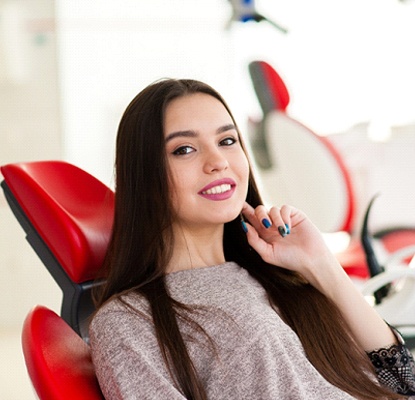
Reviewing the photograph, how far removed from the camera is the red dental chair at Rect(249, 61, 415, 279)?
3279 millimetres

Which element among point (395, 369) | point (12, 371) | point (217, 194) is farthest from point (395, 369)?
point (12, 371)

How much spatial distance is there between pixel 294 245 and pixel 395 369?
322 millimetres

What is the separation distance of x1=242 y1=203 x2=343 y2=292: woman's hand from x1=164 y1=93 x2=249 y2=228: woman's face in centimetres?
11

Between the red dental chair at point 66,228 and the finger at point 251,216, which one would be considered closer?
the red dental chair at point 66,228

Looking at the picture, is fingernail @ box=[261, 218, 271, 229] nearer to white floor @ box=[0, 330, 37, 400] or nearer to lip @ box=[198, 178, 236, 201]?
lip @ box=[198, 178, 236, 201]

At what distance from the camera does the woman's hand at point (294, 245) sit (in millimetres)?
1436

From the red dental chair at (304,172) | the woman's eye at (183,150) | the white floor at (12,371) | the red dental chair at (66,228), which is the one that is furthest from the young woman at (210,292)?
the red dental chair at (304,172)

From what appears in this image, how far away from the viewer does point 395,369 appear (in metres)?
1.37

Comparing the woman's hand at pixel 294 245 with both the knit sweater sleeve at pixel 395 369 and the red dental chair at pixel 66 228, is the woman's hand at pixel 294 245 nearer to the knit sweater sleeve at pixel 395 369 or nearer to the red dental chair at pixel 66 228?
the knit sweater sleeve at pixel 395 369

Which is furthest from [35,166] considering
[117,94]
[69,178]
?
[117,94]

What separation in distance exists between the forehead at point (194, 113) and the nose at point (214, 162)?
6 centimetres

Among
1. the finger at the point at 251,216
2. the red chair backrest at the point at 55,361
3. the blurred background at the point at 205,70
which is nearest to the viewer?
the red chair backrest at the point at 55,361

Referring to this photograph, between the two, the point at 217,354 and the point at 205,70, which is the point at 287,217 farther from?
the point at 205,70

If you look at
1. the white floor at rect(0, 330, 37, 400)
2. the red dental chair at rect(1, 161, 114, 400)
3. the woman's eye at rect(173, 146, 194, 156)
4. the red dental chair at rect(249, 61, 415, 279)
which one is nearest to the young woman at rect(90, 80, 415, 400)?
the woman's eye at rect(173, 146, 194, 156)
